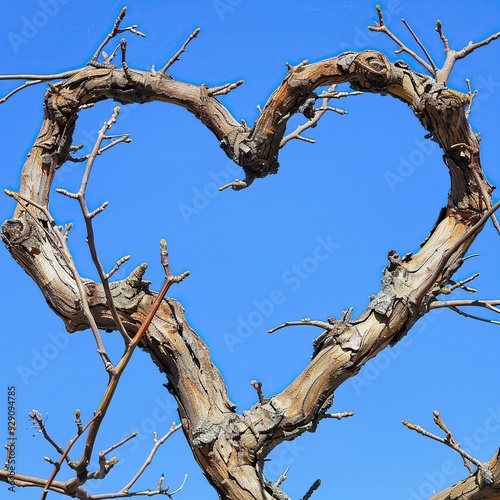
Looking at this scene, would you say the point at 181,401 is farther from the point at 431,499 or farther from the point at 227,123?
the point at 227,123

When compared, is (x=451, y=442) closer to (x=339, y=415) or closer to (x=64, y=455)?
(x=339, y=415)

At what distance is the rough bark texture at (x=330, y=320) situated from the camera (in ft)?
8.85

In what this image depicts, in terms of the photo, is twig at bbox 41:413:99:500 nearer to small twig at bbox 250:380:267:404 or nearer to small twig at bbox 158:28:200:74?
small twig at bbox 250:380:267:404

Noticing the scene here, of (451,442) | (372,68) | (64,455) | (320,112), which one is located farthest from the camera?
(320,112)

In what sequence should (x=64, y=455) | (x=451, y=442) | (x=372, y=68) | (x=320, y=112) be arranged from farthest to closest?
(x=320, y=112)
(x=372, y=68)
(x=451, y=442)
(x=64, y=455)

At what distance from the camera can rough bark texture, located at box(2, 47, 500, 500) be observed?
2697mm

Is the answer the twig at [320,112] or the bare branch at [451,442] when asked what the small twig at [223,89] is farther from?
the bare branch at [451,442]

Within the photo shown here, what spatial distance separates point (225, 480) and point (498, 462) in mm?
918

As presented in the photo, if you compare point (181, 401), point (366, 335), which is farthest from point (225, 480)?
point (366, 335)

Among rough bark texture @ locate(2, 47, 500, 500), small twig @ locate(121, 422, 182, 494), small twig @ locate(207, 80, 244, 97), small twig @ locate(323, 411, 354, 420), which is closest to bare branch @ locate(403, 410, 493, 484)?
rough bark texture @ locate(2, 47, 500, 500)

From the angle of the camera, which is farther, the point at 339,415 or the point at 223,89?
the point at 223,89

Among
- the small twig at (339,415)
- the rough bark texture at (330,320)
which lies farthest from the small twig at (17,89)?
the small twig at (339,415)

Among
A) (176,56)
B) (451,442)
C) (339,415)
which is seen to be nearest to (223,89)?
(176,56)

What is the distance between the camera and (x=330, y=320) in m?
2.83
